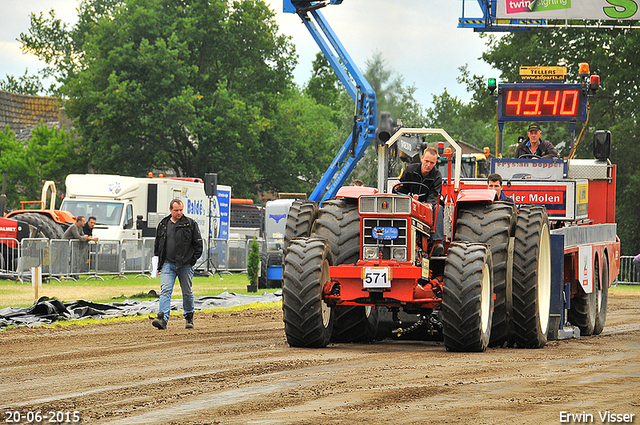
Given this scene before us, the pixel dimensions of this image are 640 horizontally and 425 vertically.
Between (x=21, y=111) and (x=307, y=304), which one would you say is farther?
(x=21, y=111)

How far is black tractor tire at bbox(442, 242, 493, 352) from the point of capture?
10352mm

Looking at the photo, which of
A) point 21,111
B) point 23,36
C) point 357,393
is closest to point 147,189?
point 357,393

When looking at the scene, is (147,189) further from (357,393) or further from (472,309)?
(357,393)

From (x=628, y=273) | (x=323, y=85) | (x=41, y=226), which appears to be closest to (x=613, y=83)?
(x=628, y=273)

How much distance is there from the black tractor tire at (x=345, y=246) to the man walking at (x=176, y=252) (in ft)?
11.5

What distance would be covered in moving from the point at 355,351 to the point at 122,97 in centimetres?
3951

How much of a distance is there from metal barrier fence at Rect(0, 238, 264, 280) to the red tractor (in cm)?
1513

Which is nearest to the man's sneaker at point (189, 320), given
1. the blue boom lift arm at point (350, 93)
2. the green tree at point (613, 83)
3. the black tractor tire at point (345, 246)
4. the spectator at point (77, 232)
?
the black tractor tire at point (345, 246)

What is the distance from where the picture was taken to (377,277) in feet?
34.6

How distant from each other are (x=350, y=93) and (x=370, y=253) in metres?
14.6

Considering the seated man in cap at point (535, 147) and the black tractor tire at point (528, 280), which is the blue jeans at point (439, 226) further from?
the seated man in cap at point (535, 147)

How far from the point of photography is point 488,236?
1130 centimetres

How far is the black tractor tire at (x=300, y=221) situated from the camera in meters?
12.7

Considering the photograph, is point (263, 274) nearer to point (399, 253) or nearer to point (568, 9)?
point (568, 9)
